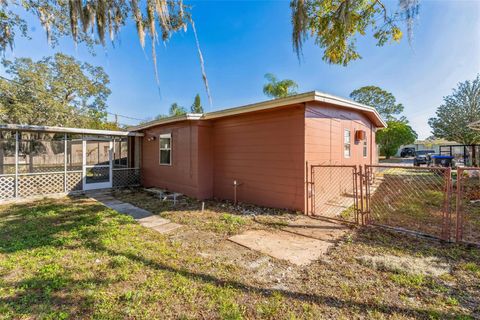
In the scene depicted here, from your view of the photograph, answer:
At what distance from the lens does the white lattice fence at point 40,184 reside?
7234mm

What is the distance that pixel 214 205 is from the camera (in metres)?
6.36

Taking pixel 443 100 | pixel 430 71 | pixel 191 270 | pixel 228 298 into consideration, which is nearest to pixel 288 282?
pixel 228 298

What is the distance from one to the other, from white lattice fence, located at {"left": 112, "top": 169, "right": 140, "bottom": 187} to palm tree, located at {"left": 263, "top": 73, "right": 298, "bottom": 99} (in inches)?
484

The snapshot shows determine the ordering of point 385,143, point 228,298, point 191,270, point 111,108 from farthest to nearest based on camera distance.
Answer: point 385,143, point 111,108, point 191,270, point 228,298

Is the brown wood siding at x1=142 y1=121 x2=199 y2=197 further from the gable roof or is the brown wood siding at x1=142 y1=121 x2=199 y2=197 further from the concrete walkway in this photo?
the concrete walkway

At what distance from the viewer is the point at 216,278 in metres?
2.62

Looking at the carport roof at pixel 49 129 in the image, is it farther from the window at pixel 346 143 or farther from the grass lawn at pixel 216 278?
the window at pixel 346 143

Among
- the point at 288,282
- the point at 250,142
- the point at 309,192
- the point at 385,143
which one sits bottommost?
the point at 288,282

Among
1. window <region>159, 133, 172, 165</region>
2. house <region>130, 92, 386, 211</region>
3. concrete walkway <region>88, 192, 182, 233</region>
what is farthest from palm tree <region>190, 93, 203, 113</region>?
concrete walkway <region>88, 192, 182, 233</region>

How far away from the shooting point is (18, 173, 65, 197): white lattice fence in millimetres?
7234

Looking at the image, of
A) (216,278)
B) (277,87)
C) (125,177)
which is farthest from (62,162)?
(277,87)

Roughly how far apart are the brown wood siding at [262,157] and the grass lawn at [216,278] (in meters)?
1.78

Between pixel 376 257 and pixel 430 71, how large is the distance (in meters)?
8.14

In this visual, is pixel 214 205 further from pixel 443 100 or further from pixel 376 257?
pixel 443 100
